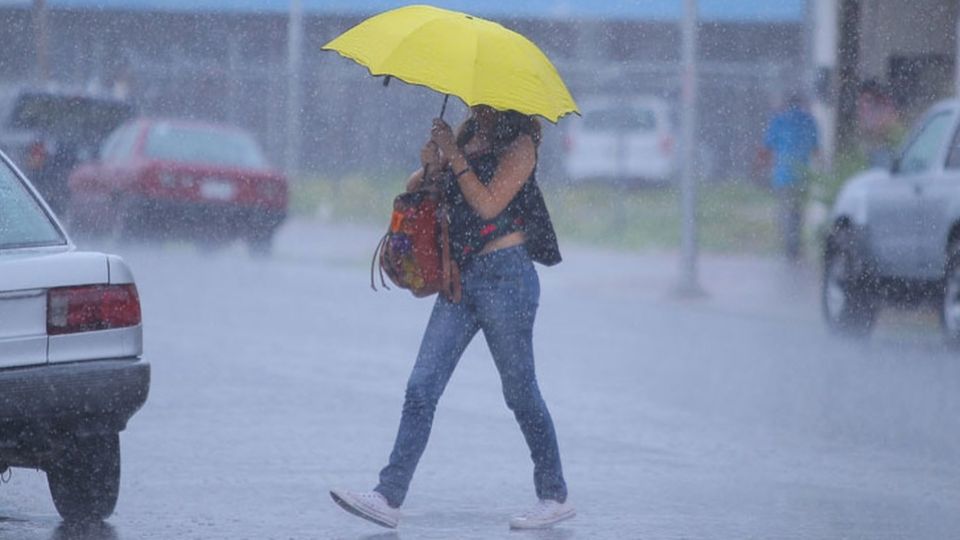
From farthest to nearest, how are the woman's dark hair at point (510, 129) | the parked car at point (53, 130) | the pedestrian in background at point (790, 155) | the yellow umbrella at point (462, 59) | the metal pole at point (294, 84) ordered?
the metal pole at point (294, 84)
the parked car at point (53, 130)
the pedestrian in background at point (790, 155)
the woman's dark hair at point (510, 129)
the yellow umbrella at point (462, 59)

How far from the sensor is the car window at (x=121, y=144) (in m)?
23.6

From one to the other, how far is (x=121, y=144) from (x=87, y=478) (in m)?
16.7

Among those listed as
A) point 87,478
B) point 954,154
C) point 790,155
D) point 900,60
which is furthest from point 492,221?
point 900,60

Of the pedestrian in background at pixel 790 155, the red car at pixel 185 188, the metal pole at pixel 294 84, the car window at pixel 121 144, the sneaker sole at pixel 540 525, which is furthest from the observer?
the metal pole at pixel 294 84

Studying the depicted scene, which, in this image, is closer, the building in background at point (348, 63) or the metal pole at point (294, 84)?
the metal pole at point (294, 84)

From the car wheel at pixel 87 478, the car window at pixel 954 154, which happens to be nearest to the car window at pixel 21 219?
the car wheel at pixel 87 478

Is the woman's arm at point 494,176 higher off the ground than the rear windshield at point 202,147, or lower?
higher

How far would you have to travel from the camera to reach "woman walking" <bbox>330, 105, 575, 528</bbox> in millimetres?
7375

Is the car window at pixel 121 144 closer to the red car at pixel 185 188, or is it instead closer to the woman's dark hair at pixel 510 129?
the red car at pixel 185 188

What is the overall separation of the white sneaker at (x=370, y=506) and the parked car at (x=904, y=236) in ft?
25.5

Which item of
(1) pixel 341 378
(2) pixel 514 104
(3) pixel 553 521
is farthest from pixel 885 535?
(1) pixel 341 378

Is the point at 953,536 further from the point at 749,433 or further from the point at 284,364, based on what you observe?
the point at 284,364

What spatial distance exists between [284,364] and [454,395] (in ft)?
5.02

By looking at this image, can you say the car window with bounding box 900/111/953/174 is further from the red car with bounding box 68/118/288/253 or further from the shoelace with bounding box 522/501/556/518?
the red car with bounding box 68/118/288/253
